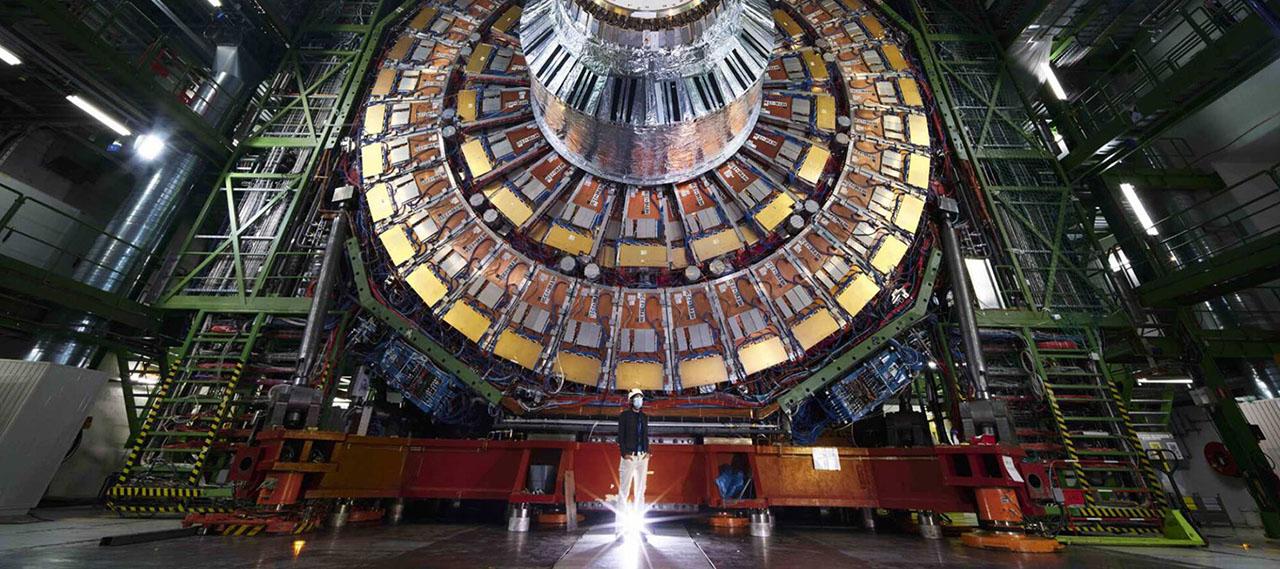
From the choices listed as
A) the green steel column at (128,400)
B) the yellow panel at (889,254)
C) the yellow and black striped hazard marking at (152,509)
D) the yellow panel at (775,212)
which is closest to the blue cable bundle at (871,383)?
the yellow panel at (889,254)

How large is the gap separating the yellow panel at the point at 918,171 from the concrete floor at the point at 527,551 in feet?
14.7

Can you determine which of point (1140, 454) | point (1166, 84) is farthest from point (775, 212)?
point (1166, 84)

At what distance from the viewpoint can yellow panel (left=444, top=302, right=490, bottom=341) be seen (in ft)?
20.8

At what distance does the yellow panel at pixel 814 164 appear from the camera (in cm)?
665

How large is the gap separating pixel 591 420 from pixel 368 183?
4542mm

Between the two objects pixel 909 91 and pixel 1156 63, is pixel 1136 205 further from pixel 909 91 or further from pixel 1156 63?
pixel 909 91

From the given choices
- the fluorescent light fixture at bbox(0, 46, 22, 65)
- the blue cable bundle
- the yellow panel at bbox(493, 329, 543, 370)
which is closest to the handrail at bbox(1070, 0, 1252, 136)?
the blue cable bundle

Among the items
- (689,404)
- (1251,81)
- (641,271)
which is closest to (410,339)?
(641,271)

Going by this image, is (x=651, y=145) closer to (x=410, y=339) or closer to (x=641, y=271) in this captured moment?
(x=641, y=271)

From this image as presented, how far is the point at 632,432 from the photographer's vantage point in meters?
5.03

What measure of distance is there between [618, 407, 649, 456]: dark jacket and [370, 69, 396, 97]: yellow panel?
6.12 metres

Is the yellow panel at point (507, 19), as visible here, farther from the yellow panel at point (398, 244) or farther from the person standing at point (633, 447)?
the person standing at point (633, 447)

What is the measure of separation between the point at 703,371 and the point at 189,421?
22.0 feet

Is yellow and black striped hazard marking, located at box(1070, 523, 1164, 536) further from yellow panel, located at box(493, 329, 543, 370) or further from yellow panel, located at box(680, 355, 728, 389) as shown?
yellow panel, located at box(493, 329, 543, 370)
